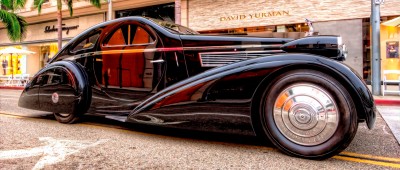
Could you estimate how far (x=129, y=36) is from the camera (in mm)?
3791

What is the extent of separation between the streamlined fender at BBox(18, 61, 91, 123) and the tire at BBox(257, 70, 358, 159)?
2.45 metres

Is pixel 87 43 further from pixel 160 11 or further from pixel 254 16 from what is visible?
pixel 160 11

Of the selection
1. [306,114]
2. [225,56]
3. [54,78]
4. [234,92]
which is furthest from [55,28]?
[306,114]

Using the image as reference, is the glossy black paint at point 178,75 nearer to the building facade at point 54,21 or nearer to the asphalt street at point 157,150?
the asphalt street at point 157,150

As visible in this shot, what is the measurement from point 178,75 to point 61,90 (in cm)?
186

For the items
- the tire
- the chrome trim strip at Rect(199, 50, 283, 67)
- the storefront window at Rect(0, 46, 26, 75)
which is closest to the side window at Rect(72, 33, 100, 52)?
the chrome trim strip at Rect(199, 50, 283, 67)

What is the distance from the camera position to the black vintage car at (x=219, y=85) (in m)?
2.51

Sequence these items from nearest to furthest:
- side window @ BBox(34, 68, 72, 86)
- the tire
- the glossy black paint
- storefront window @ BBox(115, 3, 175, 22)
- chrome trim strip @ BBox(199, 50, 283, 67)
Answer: the tire → the glossy black paint → chrome trim strip @ BBox(199, 50, 283, 67) → side window @ BBox(34, 68, 72, 86) → storefront window @ BBox(115, 3, 175, 22)

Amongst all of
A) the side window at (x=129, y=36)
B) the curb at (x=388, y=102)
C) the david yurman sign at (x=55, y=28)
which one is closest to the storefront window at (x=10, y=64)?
the david yurman sign at (x=55, y=28)

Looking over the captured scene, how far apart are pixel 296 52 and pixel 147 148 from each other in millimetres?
1738

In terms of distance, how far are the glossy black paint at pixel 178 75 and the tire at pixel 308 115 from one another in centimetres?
10

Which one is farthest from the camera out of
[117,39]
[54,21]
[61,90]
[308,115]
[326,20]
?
[54,21]

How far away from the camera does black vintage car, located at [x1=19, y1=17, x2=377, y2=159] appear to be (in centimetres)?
251

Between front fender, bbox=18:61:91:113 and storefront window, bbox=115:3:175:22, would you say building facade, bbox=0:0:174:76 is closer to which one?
storefront window, bbox=115:3:175:22
